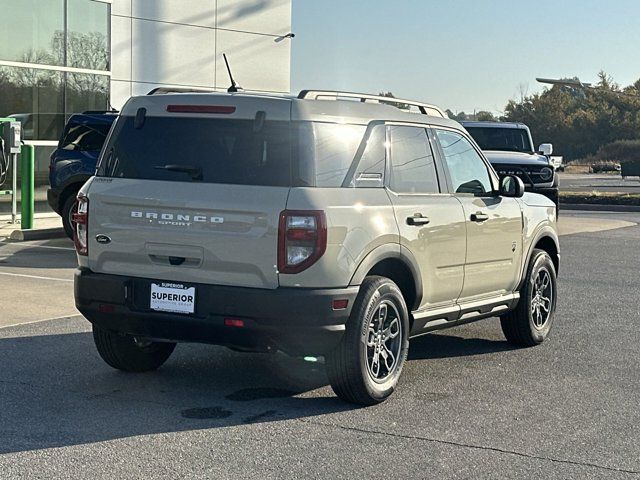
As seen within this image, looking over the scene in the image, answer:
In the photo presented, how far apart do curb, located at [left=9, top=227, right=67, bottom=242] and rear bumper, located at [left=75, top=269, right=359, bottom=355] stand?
1028cm

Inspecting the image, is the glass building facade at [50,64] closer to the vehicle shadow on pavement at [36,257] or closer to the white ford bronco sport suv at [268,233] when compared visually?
the vehicle shadow on pavement at [36,257]

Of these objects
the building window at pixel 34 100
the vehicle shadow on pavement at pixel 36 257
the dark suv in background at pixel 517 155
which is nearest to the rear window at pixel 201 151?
the vehicle shadow on pavement at pixel 36 257

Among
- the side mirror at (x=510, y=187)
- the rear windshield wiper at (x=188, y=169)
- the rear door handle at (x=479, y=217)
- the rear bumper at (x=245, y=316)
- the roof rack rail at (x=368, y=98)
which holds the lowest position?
the rear bumper at (x=245, y=316)

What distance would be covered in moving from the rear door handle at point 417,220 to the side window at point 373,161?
32 cm

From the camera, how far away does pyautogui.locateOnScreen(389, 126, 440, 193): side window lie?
Result: 24.0 ft

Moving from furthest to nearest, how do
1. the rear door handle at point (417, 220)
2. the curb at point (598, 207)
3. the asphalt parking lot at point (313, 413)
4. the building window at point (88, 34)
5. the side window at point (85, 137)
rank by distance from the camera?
the curb at point (598, 207) < the building window at point (88, 34) < the side window at point (85, 137) < the rear door handle at point (417, 220) < the asphalt parking lot at point (313, 413)

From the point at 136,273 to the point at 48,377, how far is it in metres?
1.21

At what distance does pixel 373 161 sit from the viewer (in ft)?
23.2

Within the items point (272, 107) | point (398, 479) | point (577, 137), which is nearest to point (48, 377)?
point (272, 107)

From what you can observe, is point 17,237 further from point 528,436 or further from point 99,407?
point 528,436

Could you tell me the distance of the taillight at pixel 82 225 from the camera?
6965mm

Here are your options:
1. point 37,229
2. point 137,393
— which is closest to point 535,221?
point 137,393

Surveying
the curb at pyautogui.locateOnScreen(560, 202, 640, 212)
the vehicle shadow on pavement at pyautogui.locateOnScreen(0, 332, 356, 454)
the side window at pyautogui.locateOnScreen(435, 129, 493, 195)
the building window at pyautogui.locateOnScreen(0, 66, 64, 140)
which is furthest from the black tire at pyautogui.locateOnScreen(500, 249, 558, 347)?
the curb at pyautogui.locateOnScreen(560, 202, 640, 212)

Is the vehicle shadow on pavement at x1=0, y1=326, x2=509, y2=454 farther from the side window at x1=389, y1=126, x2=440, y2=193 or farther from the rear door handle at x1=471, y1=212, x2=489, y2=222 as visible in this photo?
the side window at x1=389, y1=126, x2=440, y2=193
